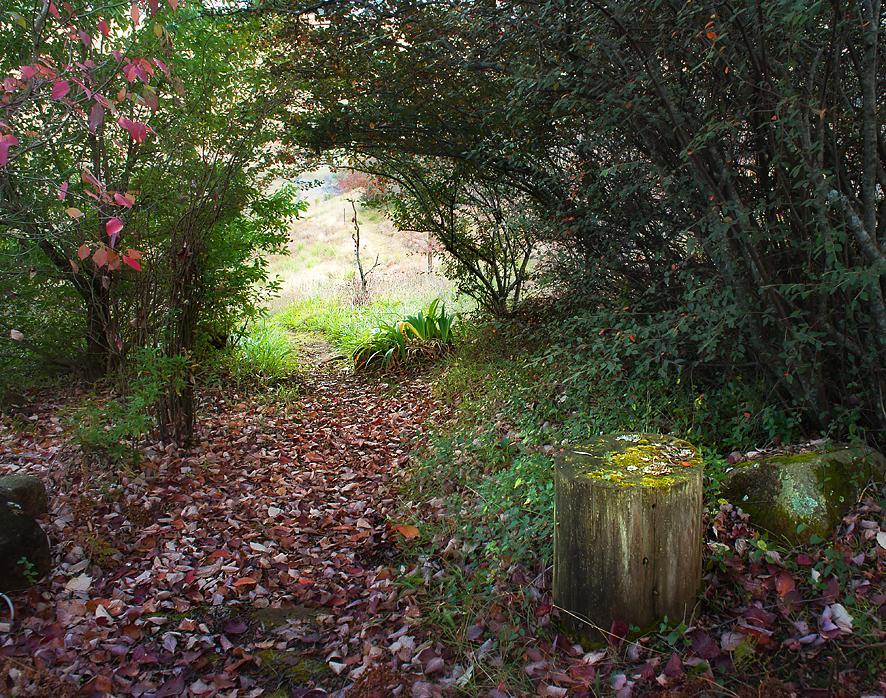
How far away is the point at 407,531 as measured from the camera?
13.4ft

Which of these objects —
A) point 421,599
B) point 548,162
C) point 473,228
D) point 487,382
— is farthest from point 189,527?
point 473,228

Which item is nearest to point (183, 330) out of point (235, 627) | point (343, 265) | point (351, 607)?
point (235, 627)

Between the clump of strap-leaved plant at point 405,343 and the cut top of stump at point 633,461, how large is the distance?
517cm

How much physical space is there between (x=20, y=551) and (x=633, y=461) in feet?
9.97

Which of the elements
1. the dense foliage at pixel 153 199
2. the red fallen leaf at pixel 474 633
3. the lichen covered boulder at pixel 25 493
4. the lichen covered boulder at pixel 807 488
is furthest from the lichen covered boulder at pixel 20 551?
the lichen covered boulder at pixel 807 488

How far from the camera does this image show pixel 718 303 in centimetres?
346

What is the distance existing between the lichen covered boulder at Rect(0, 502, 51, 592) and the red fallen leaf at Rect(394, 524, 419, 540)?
6.35ft

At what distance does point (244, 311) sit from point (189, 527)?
329 cm

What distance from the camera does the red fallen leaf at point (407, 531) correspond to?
13.3 ft

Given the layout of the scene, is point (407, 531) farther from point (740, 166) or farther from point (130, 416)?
point (740, 166)

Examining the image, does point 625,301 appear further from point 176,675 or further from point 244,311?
point 244,311

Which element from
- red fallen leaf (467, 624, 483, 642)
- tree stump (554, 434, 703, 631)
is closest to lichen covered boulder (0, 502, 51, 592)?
red fallen leaf (467, 624, 483, 642)

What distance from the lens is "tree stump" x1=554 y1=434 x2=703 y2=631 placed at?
8.46 ft

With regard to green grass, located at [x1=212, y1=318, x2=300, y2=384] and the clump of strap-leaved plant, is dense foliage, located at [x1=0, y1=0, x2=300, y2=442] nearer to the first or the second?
green grass, located at [x1=212, y1=318, x2=300, y2=384]
